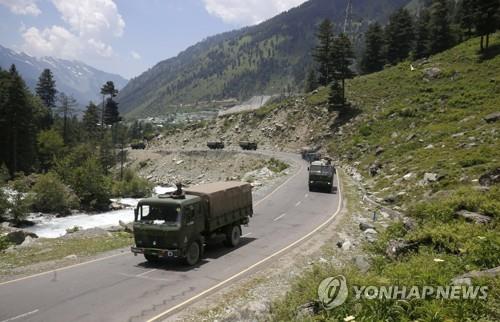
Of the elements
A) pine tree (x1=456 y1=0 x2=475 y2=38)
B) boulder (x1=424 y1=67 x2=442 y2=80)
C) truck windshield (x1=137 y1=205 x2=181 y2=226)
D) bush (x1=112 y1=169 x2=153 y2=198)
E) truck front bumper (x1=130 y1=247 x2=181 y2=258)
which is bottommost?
bush (x1=112 y1=169 x2=153 y2=198)

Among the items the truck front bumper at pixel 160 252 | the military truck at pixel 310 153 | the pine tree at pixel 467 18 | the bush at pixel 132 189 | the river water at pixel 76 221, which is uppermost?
the pine tree at pixel 467 18

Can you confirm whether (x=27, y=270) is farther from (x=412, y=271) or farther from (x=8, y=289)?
(x=412, y=271)

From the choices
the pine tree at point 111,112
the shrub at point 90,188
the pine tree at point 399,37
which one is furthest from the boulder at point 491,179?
the pine tree at point 111,112

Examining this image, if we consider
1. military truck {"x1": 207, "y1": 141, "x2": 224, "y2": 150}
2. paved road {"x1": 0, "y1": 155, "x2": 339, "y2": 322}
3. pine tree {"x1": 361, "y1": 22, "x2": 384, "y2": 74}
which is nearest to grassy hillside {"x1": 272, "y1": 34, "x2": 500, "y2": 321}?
paved road {"x1": 0, "y1": 155, "x2": 339, "y2": 322}

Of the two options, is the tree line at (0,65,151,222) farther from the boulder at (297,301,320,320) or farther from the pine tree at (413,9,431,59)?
the pine tree at (413,9,431,59)

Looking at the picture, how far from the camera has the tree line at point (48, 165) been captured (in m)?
49.7

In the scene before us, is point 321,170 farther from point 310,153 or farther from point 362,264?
point 362,264

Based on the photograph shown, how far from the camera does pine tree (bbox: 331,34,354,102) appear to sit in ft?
248

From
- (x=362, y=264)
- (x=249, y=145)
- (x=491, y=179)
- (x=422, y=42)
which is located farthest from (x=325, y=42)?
(x=362, y=264)

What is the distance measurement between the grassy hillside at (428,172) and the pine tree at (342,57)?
15.4 feet

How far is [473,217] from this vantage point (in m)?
16.3

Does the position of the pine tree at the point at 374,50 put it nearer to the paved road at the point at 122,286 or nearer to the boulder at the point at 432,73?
the boulder at the point at 432,73

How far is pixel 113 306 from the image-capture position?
12977 mm

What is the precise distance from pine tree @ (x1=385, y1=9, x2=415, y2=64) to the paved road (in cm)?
7809
